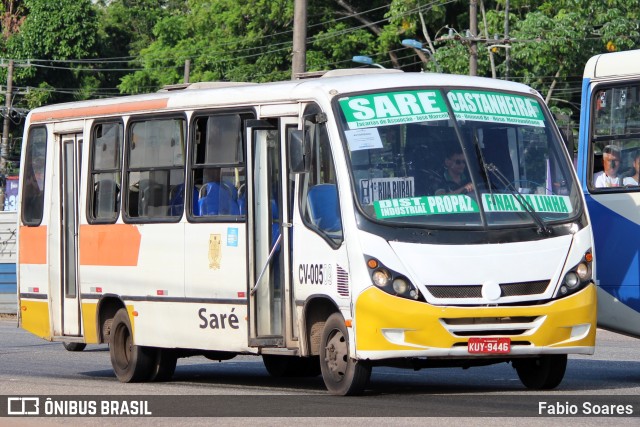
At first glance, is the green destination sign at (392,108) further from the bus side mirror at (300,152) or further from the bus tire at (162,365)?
the bus tire at (162,365)

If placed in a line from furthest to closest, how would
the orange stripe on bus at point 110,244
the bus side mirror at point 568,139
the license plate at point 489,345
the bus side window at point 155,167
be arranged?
the orange stripe on bus at point 110,244 < the bus side window at point 155,167 < the bus side mirror at point 568,139 < the license plate at point 489,345

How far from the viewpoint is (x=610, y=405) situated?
11.4m

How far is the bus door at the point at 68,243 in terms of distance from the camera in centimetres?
1662

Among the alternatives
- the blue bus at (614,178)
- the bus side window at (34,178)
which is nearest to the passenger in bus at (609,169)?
the blue bus at (614,178)

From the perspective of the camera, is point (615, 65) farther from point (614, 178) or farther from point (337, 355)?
point (337, 355)

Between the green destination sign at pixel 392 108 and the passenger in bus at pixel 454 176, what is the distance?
370 millimetres

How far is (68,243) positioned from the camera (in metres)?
16.8

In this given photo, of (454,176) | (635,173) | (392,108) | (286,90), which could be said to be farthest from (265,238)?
(635,173)

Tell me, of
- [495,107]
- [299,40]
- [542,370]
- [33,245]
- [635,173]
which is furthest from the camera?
[299,40]

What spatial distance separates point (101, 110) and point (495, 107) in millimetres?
5005

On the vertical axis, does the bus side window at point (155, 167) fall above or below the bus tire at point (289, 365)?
above

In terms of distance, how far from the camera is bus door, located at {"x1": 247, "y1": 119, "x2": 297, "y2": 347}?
1350 cm

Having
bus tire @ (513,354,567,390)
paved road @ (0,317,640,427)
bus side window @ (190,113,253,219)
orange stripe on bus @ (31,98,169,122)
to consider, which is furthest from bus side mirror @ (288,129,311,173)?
orange stripe on bus @ (31,98,169,122)

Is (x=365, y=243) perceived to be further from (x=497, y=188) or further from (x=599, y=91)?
(x=599, y=91)
